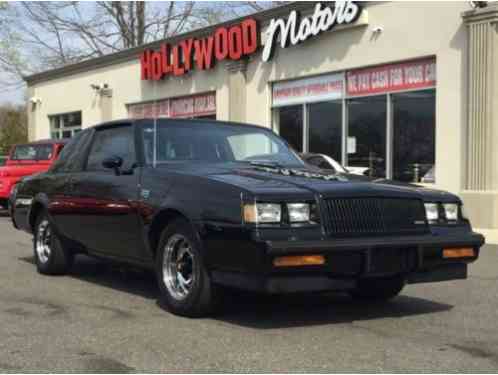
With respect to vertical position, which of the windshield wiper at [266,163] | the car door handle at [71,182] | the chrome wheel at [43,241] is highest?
the windshield wiper at [266,163]

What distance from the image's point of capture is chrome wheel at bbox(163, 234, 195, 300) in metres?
5.67

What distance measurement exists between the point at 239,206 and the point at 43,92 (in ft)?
88.8

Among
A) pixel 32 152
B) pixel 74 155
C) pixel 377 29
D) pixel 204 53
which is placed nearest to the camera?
pixel 74 155

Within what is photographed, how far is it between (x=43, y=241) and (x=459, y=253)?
176 inches

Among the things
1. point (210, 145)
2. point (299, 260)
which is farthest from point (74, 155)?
point (299, 260)

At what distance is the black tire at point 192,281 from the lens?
17.7 ft

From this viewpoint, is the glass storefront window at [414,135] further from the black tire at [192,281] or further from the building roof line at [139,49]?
the black tire at [192,281]

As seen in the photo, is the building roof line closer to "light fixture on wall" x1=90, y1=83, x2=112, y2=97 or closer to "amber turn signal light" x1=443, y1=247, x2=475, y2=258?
"light fixture on wall" x1=90, y1=83, x2=112, y2=97

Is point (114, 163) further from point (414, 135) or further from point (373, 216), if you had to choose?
point (414, 135)

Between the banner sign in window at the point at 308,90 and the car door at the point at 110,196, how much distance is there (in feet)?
34.0

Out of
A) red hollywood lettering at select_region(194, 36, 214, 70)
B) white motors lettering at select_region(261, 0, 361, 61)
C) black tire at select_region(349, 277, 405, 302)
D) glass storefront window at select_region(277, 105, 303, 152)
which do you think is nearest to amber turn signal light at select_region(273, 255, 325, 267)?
black tire at select_region(349, 277, 405, 302)

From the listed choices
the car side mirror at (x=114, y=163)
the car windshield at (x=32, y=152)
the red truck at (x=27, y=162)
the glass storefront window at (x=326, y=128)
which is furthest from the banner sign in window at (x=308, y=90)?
the car side mirror at (x=114, y=163)

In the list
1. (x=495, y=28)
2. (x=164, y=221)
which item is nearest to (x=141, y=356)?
(x=164, y=221)

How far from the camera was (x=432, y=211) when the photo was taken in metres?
5.67
